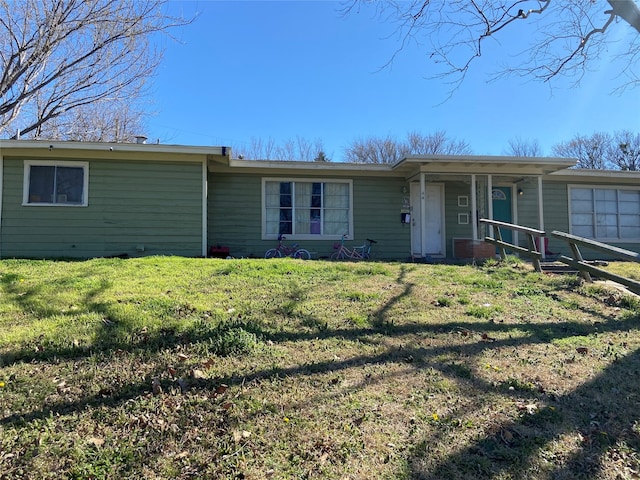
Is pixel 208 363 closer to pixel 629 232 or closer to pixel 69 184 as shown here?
pixel 69 184

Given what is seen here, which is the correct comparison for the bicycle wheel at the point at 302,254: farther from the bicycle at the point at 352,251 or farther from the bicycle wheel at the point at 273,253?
the bicycle at the point at 352,251

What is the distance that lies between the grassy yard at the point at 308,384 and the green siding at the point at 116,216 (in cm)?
398

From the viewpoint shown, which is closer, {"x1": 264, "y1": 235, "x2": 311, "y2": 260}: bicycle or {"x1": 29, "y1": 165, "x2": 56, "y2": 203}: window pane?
{"x1": 29, "y1": 165, "x2": 56, "y2": 203}: window pane

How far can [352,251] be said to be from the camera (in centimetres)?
1120

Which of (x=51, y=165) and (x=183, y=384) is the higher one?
(x=51, y=165)

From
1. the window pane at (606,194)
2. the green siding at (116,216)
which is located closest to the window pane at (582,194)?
the window pane at (606,194)

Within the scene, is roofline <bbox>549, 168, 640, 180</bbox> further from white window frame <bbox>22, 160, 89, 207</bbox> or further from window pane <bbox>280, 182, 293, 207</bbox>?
white window frame <bbox>22, 160, 89, 207</bbox>

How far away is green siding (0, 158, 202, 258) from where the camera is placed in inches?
368

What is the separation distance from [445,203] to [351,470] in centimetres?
1049

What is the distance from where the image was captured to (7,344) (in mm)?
3539

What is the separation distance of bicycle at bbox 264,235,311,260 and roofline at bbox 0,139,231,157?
2.60 m

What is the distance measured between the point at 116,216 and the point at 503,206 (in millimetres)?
10268

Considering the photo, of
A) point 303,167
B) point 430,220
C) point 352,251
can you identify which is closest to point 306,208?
point 303,167

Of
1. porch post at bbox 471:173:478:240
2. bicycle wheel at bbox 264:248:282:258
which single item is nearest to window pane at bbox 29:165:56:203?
bicycle wheel at bbox 264:248:282:258
